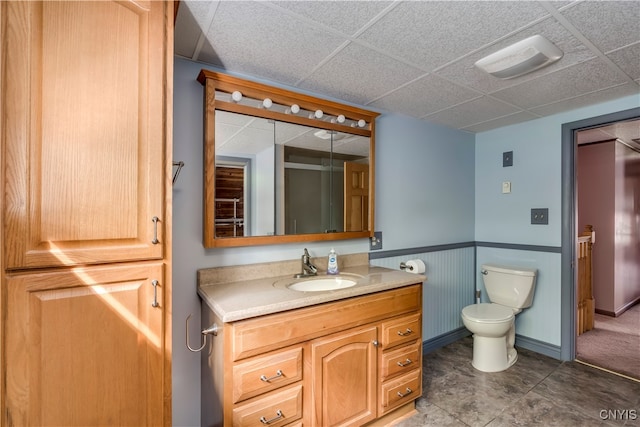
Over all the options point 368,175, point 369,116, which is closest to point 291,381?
point 368,175

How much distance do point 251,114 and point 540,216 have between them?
2.56 meters

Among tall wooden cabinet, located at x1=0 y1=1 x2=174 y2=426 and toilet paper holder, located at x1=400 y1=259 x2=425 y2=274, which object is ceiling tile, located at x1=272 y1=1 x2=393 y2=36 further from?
toilet paper holder, located at x1=400 y1=259 x2=425 y2=274

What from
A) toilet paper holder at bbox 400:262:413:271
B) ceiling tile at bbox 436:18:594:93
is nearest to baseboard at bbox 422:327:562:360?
toilet paper holder at bbox 400:262:413:271

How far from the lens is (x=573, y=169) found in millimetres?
2533

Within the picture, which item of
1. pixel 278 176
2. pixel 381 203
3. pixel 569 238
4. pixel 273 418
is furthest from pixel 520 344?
pixel 278 176

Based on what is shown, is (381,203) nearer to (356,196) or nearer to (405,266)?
(356,196)

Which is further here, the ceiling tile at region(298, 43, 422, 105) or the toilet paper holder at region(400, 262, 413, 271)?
the toilet paper holder at region(400, 262, 413, 271)

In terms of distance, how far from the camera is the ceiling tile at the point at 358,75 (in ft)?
5.47

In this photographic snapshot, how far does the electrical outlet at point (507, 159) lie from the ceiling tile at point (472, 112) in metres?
0.45

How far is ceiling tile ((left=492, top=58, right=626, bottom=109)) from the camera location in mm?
1794

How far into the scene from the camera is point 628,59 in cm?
168

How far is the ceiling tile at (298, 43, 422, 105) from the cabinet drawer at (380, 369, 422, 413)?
180 cm

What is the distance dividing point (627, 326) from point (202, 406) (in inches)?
167

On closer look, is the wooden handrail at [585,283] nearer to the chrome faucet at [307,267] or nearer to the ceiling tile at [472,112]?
the ceiling tile at [472,112]
